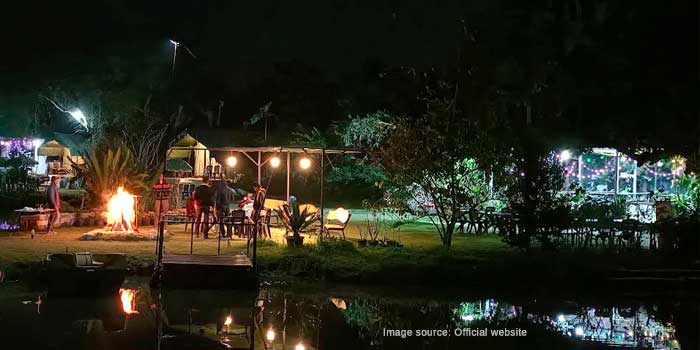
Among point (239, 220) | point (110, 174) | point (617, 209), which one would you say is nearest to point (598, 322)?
point (239, 220)

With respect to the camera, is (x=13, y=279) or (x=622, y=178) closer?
(x=13, y=279)

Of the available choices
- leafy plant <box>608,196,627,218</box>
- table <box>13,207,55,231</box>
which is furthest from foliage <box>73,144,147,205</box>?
leafy plant <box>608,196,627,218</box>

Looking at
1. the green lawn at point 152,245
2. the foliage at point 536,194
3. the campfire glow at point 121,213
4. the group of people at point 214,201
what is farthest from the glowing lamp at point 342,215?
the campfire glow at point 121,213

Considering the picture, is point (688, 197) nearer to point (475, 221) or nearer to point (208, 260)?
point (475, 221)

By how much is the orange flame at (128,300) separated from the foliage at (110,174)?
9671 mm

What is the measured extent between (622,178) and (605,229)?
1253cm

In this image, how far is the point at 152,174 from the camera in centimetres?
2266

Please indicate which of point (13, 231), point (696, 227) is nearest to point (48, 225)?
point (13, 231)

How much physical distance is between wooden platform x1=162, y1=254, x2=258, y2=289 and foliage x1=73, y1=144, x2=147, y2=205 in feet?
30.9

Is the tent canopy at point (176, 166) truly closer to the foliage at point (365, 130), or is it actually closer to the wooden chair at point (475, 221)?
the foliage at point (365, 130)

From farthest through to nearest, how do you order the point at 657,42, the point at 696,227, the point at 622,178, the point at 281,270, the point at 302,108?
the point at 302,108 → the point at 622,178 → the point at 696,227 → the point at 281,270 → the point at 657,42

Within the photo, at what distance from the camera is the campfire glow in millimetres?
18203

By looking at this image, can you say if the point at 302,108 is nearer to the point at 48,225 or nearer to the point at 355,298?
the point at 48,225

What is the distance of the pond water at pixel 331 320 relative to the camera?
8977 millimetres
